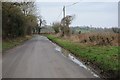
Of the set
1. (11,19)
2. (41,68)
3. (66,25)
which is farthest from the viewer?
(66,25)

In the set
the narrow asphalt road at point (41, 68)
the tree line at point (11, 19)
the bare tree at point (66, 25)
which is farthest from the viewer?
the bare tree at point (66, 25)

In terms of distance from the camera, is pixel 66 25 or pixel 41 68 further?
pixel 66 25

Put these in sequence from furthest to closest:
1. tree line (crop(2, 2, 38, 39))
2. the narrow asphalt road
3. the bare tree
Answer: the bare tree
tree line (crop(2, 2, 38, 39))
the narrow asphalt road

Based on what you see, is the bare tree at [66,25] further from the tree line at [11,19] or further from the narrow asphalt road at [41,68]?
the narrow asphalt road at [41,68]

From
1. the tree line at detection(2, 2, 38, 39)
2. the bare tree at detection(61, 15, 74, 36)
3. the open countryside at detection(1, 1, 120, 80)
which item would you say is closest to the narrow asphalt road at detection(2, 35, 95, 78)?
the open countryside at detection(1, 1, 120, 80)

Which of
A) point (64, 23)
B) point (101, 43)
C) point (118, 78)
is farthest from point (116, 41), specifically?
point (64, 23)

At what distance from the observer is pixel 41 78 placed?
11.8 meters

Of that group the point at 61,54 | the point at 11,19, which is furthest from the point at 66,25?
the point at 61,54

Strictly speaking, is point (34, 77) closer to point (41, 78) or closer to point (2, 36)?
point (41, 78)

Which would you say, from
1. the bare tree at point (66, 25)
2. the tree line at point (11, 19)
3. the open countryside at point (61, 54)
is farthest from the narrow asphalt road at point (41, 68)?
the bare tree at point (66, 25)

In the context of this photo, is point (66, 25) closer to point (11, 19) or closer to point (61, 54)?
point (11, 19)

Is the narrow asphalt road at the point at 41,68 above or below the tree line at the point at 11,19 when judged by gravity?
below

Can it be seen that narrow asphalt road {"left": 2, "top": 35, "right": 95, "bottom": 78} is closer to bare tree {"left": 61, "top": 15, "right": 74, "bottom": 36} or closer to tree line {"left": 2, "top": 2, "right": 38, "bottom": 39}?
tree line {"left": 2, "top": 2, "right": 38, "bottom": 39}

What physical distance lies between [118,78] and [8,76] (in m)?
4.52
